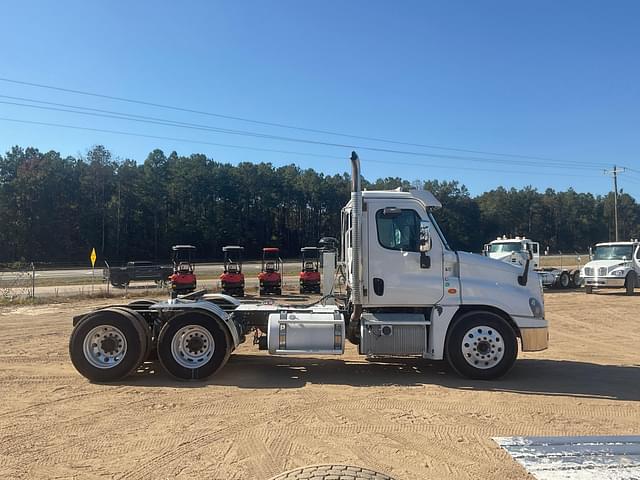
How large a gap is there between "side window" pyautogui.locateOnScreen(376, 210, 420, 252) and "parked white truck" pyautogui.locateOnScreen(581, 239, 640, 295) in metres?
20.0

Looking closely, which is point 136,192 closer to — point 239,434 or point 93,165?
point 93,165

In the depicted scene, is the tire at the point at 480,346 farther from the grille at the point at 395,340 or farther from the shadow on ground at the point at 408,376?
the grille at the point at 395,340

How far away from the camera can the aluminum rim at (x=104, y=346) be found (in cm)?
786

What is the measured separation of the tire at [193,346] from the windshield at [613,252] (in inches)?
918

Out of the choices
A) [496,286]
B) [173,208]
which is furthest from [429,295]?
[173,208]

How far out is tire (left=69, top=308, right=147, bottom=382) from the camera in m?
7.80

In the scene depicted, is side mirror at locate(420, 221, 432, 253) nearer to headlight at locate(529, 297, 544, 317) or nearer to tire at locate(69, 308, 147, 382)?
headlight at locate(529, 297, 544, 317)

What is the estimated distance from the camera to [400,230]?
8188mm

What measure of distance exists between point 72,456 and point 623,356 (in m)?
10.1

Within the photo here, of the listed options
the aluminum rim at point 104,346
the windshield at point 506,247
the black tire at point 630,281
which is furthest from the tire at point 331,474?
the black tire at point 630,281

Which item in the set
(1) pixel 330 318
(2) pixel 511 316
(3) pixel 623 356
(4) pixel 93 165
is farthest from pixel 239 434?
(4) pixel 93 165

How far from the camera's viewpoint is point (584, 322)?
15672 millimetres

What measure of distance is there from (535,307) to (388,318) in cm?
235

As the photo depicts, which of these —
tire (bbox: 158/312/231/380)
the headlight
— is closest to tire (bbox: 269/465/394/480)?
tire (bbox: 158/312/231/380)
